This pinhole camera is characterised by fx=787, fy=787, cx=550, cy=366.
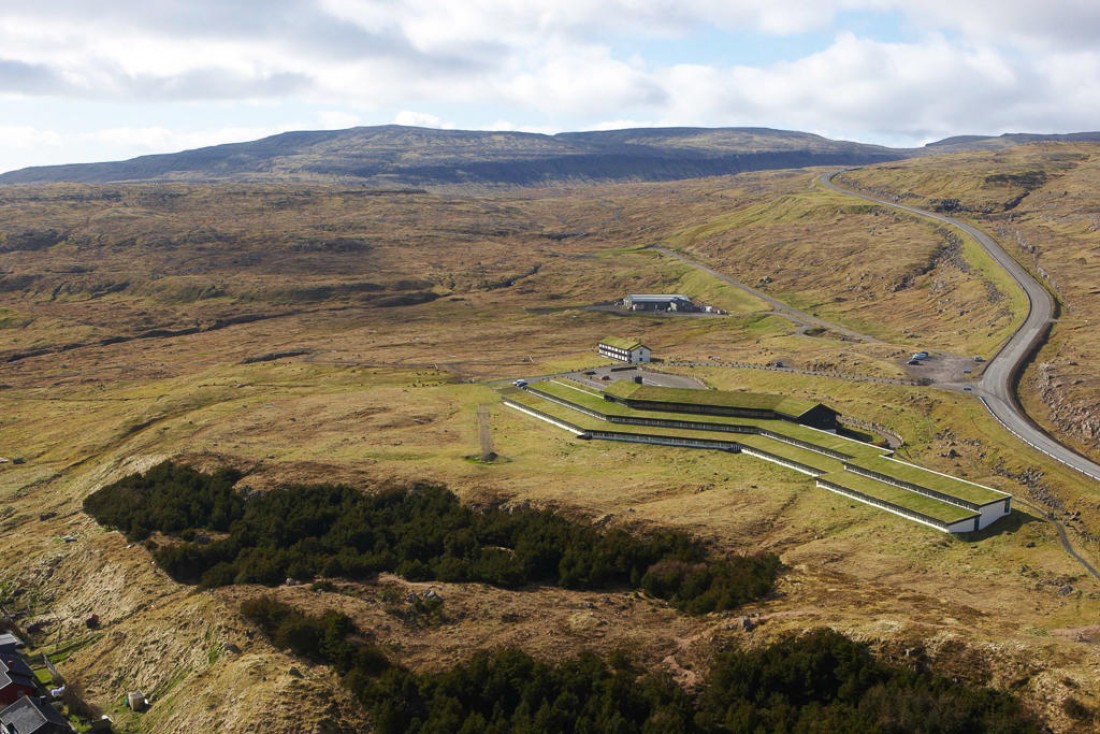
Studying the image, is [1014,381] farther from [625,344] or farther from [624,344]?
[624,344]

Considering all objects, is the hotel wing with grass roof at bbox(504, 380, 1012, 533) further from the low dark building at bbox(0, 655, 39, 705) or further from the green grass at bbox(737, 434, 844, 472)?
the low dark building at bbox(0, 655, 39, 705)

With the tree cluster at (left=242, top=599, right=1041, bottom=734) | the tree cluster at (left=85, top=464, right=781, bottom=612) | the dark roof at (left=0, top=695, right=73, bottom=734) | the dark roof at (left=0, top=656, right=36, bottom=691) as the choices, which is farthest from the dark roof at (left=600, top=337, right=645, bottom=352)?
the dark roof at (left=0, top=695, right=73, bottom=734)

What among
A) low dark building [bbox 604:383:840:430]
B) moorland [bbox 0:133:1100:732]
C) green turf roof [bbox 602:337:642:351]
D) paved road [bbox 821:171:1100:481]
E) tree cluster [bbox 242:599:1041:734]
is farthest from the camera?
green turf roof [bbox 602:337:642:351]

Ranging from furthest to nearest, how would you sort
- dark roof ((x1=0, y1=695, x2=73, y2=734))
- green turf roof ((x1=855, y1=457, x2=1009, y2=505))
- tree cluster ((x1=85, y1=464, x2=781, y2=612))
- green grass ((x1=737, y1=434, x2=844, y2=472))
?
green grass ((x1=737, y1=434, x2=844, y2=472)) → green turf roof ((x1=855, y1=457, x2=1009, y2=505)) → tree cluster ((x1=85, y1=464, x2=781, y2=612)) → dark roof ((x1=0, y1=695, x2=73, y2=734))

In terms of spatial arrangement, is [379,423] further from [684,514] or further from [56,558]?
[684,514]

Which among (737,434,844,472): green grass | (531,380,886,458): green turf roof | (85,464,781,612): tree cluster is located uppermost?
(531,380,886,458): green turf roof

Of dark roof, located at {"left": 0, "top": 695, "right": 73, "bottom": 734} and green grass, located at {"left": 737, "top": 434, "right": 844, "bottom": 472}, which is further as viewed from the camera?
green grass, located at {"left": 737, "top": 434, "right": 844, "bottom": 472}
